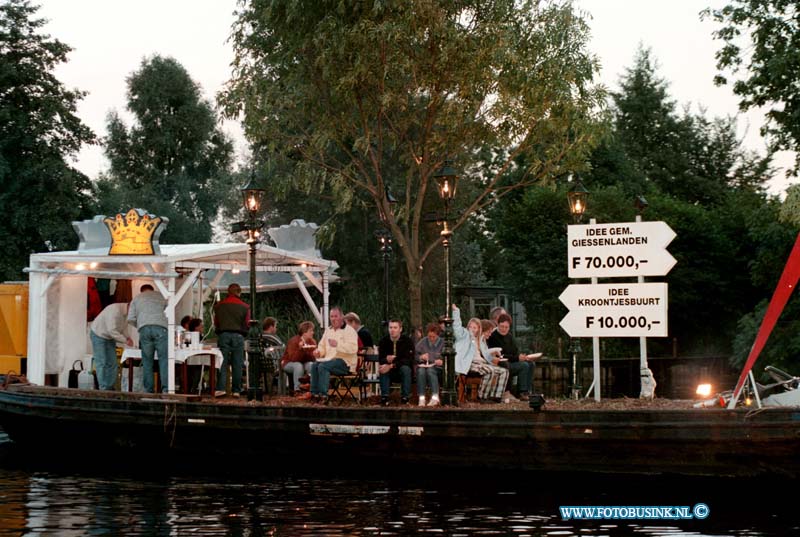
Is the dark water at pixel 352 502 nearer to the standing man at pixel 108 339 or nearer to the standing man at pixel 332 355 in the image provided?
the standing man at pixel 332 355

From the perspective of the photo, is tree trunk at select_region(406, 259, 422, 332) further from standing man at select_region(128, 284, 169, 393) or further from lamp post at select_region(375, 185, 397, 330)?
standing man at select_region(128, 284, 169, 393)

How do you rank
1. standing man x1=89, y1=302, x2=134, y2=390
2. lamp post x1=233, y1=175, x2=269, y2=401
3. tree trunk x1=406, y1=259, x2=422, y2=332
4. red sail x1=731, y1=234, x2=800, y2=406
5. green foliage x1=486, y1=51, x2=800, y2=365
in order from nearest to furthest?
red sail x1=731, y1=234, x2=800, y2=406 < lamp post x1=233, y1=175, x2=269, y2=401 < standing man x1=89, y1=302, x2=134, y2=390 < tree trunk x1=406, y1=259, x2=422, y2=332 < green foliage x1=486, y1=51, x2=800, y2=365

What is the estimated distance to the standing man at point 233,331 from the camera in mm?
19016

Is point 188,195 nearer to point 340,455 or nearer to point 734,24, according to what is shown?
point 734,24

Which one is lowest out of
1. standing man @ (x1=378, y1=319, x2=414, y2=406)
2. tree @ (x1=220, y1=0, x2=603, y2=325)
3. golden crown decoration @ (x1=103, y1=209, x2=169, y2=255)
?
standing man @ (x1=378, y1=319, x2=414, y2=406)

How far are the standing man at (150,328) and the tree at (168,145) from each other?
40.6 m

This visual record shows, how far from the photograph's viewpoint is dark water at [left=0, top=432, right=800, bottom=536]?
12.3 m

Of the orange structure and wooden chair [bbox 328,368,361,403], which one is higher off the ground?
the orange structure

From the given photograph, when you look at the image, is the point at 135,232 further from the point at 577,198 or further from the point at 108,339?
the point at 577,198

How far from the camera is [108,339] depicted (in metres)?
19.1

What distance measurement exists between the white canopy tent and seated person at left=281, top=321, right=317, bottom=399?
62.2 inches

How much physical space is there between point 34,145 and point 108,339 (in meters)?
27.4

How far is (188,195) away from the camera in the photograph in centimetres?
5941

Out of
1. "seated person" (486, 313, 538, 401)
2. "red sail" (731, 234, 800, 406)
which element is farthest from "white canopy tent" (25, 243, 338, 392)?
"red sail" (731, 234, 800, 406)
